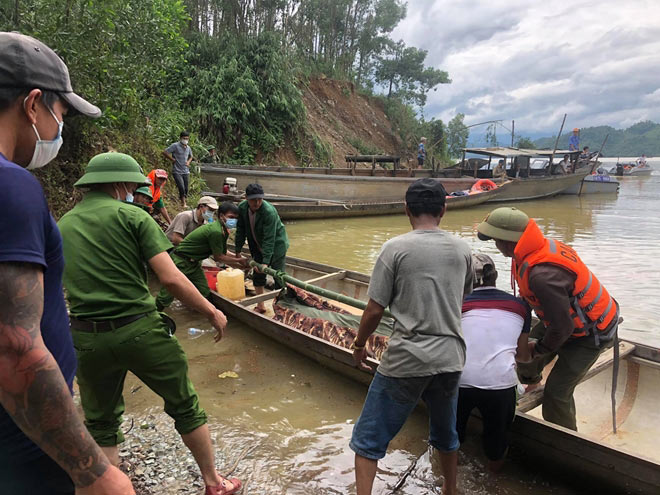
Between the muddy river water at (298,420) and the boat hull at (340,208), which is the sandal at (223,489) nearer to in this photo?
the muddy river water at (298,420)

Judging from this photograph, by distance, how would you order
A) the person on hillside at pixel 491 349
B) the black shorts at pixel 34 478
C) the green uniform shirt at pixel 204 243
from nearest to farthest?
the black shorts at pixel 34 478
the person on hillside at pixel 491 349
the green uniform shirt at pixel 204 243

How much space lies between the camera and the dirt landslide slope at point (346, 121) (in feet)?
81.3

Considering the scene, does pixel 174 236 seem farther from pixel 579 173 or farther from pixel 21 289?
pixel 579 173

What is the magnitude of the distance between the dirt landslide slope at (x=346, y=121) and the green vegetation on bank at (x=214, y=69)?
0.90 metres

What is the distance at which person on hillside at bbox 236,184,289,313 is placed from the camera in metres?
5.30

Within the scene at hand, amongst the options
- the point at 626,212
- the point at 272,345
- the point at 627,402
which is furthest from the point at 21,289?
the point at 626,212

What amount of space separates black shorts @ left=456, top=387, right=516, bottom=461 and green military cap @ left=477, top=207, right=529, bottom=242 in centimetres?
97

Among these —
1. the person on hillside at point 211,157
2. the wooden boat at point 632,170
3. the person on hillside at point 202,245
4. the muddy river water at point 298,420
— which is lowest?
the muddy river water at point 298,420

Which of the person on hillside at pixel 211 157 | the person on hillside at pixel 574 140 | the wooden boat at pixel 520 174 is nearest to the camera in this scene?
the person on hillside at pixel 211 157

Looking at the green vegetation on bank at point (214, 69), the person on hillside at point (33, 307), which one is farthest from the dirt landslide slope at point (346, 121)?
the person on hillside at point (33, 307)

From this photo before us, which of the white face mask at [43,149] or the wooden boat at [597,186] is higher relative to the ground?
the white face mask at [43,149]

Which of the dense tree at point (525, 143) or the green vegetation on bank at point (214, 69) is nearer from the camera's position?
the green vegetation on bank at point (214, 69)

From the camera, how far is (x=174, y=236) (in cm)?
571

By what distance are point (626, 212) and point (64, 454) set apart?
68.3ft
